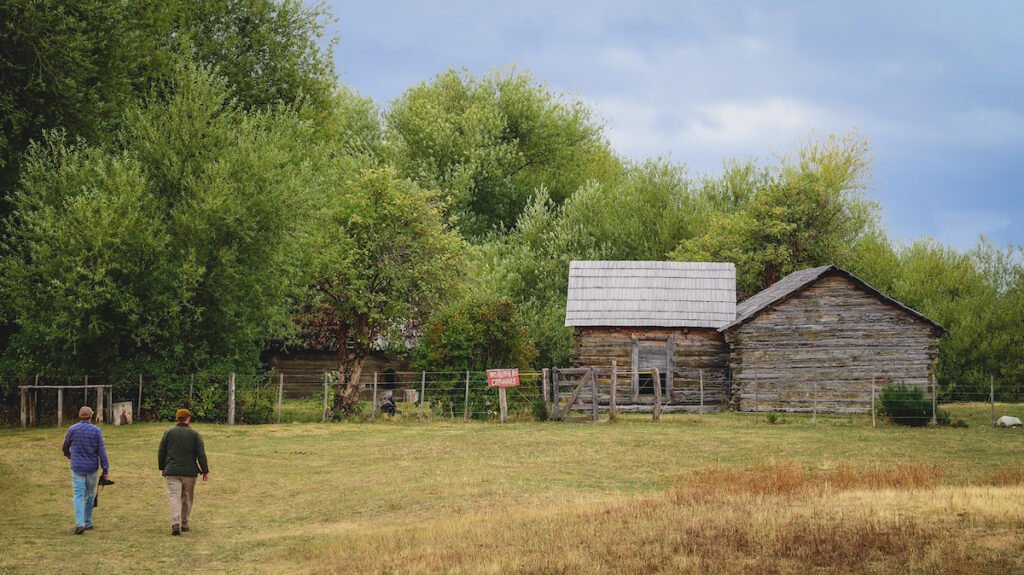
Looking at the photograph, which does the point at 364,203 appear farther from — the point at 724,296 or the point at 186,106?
the point at 724,296

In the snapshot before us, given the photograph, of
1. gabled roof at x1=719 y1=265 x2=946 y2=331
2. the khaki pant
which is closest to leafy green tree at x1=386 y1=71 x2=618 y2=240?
gabled roof at x1=719 y1=265 x2=946 y2=331

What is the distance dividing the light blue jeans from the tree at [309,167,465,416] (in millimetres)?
23394

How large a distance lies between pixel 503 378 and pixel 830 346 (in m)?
13.0

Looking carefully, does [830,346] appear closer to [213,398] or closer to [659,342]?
[659,342]

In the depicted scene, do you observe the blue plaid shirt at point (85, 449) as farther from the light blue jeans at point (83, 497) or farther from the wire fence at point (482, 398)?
the wire fence at point (482, 398)

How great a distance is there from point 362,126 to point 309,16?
1708 centimetres

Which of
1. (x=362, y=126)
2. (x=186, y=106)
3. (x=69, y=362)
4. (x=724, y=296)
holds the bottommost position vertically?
(x=69, y=362)

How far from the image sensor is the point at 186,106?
39.1 meters

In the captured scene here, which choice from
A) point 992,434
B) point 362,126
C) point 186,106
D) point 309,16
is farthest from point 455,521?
point 362,126

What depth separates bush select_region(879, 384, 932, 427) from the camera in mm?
33969

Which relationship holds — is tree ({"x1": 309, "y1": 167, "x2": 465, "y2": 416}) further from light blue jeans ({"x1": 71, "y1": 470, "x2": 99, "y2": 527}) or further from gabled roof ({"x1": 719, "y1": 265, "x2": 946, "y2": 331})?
light blue jeans ({"x1": 71, "y1": 470, "x2": 99, "y2": 527})

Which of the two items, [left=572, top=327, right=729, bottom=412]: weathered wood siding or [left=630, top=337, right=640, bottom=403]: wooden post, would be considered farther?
[left=572, top=327, right=729, bottom=412]: weathered wood siding

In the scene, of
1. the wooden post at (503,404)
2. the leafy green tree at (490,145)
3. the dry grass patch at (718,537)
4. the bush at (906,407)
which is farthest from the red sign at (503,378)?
the leafy green tree at (490,145)

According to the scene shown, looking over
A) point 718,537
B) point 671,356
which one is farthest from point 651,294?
point 718,537
